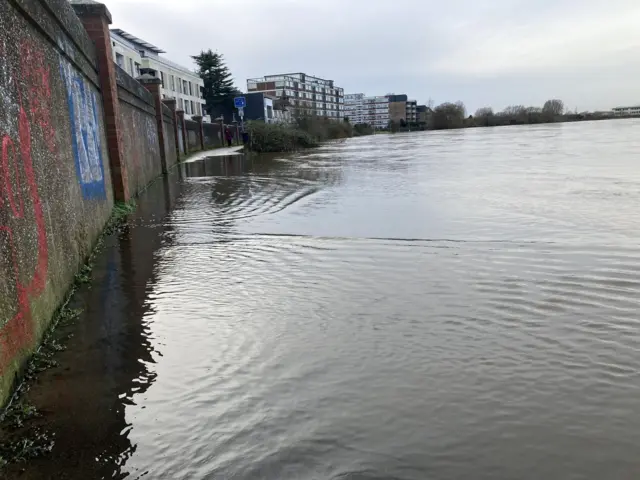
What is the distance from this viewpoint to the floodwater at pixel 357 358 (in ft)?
7.77

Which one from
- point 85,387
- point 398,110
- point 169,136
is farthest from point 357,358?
point 398,110

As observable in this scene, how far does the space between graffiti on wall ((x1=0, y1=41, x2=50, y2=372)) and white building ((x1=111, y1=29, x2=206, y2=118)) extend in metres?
38.6

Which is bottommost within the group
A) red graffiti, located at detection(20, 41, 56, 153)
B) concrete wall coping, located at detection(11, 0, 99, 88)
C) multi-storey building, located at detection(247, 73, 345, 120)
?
red graffiti, located at detection(20, 41, 56, 153)

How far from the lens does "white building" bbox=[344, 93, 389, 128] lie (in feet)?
612

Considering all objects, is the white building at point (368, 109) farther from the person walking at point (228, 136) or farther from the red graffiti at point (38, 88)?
the red graffiti at point (38, 88)

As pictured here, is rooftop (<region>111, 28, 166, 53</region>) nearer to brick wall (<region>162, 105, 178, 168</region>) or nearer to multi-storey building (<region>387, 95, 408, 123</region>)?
brick wall (<region>162, 105, 178, 168</region>)

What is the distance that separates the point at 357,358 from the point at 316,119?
2054 inches

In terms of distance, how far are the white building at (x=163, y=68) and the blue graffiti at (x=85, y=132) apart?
1363 inches

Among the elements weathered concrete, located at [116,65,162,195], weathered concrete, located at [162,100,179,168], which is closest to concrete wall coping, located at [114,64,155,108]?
weathered concrete, located at [116,65,162,195]

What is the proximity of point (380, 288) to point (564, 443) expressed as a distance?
2.36 m

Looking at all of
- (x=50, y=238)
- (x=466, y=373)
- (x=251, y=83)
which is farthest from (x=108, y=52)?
(x=251, y=83)

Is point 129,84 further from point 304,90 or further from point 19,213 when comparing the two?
point 304,90

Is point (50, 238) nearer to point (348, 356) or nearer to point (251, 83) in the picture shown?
point (348, 356)

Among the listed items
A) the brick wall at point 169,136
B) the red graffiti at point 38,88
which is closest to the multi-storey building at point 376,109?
the brick wall at point 169,136
